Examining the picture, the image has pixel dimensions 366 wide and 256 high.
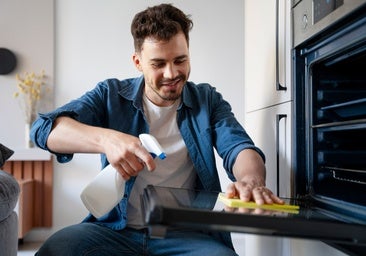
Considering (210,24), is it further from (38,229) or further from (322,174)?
(322,174)

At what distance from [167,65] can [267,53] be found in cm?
34

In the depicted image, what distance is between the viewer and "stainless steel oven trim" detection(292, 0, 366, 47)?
2.63ft

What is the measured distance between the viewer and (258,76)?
1537mm

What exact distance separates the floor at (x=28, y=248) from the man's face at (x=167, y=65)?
190cm

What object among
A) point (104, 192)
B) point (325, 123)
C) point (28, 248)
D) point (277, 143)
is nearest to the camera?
point (325, 123)

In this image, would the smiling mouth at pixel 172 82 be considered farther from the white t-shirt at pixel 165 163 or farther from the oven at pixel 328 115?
the oven at pixel 328 115

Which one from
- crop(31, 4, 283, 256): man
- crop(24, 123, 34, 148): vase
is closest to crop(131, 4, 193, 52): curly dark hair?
crop(31, 4, 283, 256): man

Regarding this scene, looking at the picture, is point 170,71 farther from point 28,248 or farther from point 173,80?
point 28,248

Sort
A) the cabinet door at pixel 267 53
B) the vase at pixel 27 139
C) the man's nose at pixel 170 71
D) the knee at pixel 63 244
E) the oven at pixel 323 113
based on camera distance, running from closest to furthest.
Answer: the oven at pixel 323 113
the knee at pixel 63 244
the cabinet door at pixel 267 53
the man's nose at pixel 170 71
the vase at pixel 27 139

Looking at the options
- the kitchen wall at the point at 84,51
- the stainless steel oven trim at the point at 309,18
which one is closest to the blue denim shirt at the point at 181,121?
the stainless steel oven trim at the point at 309,18

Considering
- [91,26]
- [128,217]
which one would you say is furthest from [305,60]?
[91,26]

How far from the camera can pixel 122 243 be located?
120 cm

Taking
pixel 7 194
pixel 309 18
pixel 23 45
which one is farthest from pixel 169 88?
pixel 23 45

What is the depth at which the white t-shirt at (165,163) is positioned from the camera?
133 centimetres
